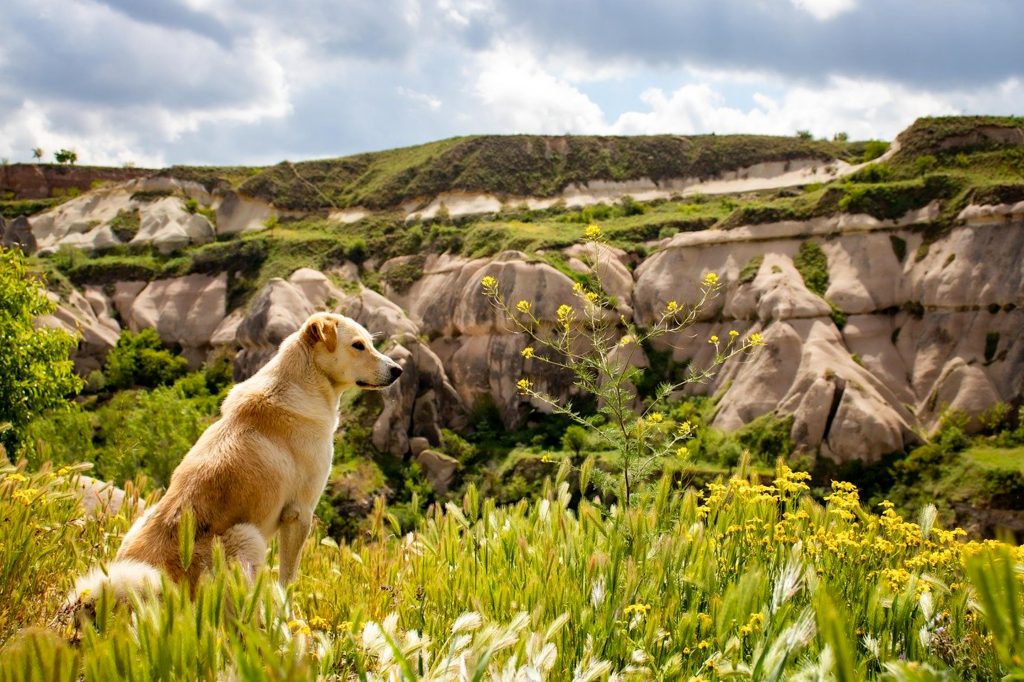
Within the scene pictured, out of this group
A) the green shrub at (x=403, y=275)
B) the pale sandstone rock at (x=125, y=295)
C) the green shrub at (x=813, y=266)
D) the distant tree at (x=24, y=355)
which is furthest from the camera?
the pale sandstone rock at (x=125, y=295)

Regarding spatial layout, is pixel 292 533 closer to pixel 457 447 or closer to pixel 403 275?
pixel 457 447

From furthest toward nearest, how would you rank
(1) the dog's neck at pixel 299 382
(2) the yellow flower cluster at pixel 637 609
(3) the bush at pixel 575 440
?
1. (3) the bush at pixel 575 440
2. (1) the dog's neck at pixel 299 382
3. (2) the yellow flower cluster at pixel 637 609

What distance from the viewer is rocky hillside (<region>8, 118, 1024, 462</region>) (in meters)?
35.3

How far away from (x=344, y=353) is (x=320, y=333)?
275 millimetres

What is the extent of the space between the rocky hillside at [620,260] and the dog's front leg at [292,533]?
11.4 metres

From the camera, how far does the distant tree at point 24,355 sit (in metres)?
17.4

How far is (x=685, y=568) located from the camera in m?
3.68

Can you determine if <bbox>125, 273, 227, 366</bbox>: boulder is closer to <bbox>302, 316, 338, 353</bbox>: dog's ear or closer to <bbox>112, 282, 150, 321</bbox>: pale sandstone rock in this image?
<bbox>112, 282, 150, 321</bbox>: pale sandstone rock

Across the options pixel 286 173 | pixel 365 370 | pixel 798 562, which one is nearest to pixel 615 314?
pixel 365 370

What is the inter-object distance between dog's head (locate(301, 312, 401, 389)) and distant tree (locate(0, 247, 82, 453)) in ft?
47.3

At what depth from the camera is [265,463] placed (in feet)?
17.5

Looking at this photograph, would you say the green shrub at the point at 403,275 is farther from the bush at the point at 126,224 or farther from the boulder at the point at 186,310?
the bush at the point at 126,224

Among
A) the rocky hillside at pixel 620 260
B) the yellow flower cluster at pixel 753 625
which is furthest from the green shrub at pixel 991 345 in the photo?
the yellow flower cluster at pixel 753 625

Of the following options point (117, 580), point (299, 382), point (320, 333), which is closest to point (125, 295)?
point (320, 333)
